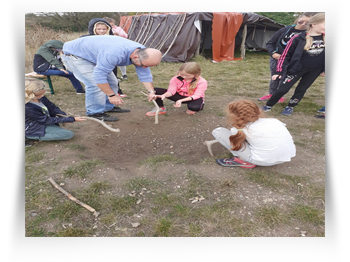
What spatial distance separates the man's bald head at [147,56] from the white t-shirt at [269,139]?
1.36 metres

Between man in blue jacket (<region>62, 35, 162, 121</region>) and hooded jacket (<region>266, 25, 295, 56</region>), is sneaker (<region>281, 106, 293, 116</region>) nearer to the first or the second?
hooded jacket (<region>266, 25, 295, 56</region>)

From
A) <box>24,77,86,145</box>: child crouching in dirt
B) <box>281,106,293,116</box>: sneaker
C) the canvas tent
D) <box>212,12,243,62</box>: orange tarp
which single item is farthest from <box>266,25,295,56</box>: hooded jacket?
<box>212,12,243,62</box>: orange tarp

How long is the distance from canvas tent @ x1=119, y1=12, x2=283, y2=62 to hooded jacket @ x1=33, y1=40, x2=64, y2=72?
16.4 feet

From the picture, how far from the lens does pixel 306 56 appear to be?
3.32m

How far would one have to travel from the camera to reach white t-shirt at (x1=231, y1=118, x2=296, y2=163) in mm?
2033

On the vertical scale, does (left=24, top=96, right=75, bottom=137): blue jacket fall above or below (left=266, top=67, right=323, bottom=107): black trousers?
below

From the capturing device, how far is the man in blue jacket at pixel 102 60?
2625 millimetres

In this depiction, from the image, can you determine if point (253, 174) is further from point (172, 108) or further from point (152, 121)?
point (172, 108)

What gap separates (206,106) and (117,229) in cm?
313

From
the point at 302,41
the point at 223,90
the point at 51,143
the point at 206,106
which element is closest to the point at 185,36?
the point at 223,90

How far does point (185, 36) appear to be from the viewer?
845 centimetres

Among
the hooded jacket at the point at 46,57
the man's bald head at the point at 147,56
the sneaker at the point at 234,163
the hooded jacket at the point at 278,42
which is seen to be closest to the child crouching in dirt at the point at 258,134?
the sneaker at the point at 234,163

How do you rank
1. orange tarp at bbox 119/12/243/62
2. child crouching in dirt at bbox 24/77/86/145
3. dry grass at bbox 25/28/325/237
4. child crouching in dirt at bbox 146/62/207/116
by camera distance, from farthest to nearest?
orange tarp at bbox 119/12/243/62 → child crouching in dirt at bbox 146/62/207/116 → child crouching in dirt at bbox 24/77/86/145 → dry grass at bbox 25/28/325/237

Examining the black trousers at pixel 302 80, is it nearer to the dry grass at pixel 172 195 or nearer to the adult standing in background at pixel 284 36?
the adult standing in background at pixel 284 36
